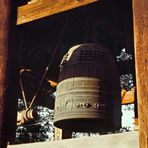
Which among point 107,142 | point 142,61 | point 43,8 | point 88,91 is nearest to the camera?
point 107,142

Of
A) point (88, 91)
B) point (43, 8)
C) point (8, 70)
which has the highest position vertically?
point (43, 8)

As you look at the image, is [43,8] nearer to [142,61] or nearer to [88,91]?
[88,91]

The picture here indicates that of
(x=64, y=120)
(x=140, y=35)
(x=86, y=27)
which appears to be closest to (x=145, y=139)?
(x=140, y=35)

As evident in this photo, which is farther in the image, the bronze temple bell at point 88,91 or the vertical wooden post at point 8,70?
the vertical wooden post at point 8,70

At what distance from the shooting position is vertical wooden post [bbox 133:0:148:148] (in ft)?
Answer: 9.71

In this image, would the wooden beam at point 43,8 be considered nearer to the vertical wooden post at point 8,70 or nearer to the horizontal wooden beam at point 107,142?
the vertical wooden post at point 8,70

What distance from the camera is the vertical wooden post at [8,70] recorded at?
12.7 ft

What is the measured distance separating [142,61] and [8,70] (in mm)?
1449

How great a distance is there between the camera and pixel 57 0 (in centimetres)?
392

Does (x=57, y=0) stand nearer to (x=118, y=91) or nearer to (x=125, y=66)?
(x=118, y=91)

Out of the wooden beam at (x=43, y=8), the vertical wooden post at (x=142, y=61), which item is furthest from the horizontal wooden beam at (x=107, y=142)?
the wooden beam at (x=43, y=8)

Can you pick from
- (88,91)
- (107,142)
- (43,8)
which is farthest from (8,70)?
(107,142)

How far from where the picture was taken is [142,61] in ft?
10.2

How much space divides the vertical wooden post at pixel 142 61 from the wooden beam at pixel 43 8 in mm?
548
